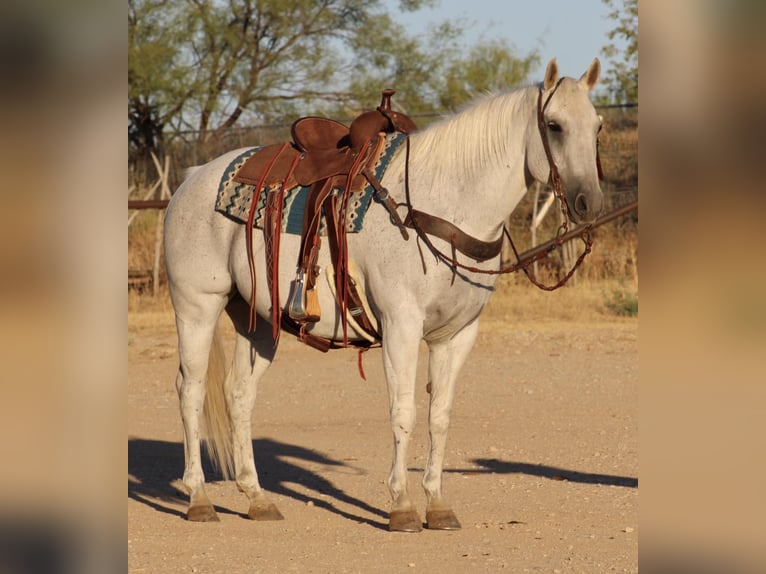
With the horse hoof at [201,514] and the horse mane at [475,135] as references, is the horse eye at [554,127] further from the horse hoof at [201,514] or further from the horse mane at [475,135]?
the horse hoof at [201,514]

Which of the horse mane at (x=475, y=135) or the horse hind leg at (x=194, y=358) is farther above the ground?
the horse mane at (x=475, y=135)

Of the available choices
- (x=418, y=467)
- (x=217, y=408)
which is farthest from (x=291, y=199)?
(x=418, y=467)

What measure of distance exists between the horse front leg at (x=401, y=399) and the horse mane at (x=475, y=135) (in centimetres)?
79

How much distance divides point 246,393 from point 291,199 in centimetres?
119

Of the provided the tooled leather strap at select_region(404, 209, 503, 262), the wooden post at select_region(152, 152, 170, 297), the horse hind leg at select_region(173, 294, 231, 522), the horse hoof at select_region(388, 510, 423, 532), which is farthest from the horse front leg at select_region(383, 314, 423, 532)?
the wooden post at select_region(152, 152, 170, 297)

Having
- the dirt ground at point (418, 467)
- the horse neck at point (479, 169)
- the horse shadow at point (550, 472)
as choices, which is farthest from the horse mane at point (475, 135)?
the horse shadow at point (550, 472)

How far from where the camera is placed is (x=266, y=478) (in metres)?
7.56

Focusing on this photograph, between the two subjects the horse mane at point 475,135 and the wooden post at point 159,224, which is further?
the wooden post at point 159,224

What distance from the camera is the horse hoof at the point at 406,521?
571cm

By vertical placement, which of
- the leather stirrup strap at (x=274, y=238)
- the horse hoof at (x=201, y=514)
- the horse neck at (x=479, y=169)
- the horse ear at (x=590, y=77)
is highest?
the horse ear at (x=590, y=77)
